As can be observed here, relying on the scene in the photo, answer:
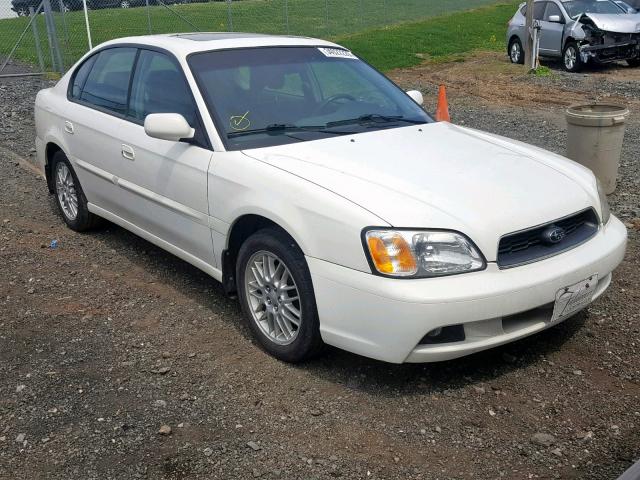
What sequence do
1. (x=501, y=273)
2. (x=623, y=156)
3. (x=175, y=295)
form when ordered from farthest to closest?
(x=623, y=156) → (x=175, y=295) → (x=501, y=273)

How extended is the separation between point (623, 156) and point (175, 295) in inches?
219

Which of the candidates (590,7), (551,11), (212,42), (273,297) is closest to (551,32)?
(551,11)

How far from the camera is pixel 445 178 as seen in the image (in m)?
3.88

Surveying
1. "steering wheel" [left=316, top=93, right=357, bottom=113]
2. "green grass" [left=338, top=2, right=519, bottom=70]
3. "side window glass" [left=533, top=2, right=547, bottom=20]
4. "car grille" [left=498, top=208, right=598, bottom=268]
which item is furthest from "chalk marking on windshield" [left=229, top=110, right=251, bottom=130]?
"side window glass" [left=533, top=2, right=547, bottom=20]

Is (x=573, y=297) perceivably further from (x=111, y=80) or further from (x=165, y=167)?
(x=111, y=80)

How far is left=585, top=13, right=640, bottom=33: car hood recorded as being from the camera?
15.3 meters

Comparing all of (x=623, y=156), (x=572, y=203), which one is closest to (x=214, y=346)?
(x=572, y=203)

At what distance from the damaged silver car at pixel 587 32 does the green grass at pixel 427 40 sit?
139 inches

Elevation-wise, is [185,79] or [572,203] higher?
[185,79]

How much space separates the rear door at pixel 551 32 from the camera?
53.4 feet

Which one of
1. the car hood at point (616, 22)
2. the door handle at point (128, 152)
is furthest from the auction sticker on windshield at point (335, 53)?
the car hood at point (616, 22)

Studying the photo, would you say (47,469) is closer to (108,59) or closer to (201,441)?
(201,441)

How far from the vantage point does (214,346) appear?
4.34 m

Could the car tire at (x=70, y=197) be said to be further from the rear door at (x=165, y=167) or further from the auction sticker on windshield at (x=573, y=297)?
the auction sticker on windshield at (x=573, y=297)
